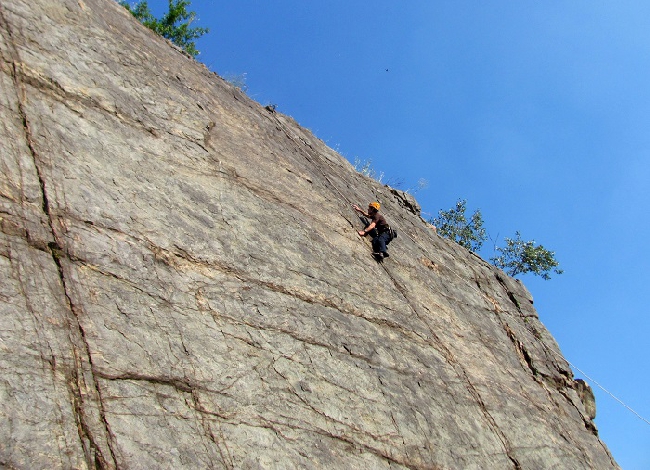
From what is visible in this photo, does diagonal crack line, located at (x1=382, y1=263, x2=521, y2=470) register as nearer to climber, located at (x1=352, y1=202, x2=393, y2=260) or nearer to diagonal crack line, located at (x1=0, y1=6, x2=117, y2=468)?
climber, located at (x1=352, y1=202, x2=393, y2=260)

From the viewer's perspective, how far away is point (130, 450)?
202 inches

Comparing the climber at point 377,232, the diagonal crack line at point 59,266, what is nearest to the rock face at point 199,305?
the diagonal crack line at point 59,266

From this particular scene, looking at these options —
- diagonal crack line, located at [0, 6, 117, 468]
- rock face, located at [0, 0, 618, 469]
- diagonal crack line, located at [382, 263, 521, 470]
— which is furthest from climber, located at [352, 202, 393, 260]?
diagonal crack line, located at [0, 6, 117, 468]

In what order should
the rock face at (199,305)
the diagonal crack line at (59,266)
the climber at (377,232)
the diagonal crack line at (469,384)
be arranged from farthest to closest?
the climber at (377,232)
the diagonal crack line at (469,384)
the rock face at (199,305)
the diagonal crack line at (59,266)

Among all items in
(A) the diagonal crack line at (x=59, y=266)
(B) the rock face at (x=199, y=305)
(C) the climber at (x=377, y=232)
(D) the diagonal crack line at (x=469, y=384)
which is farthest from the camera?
(C) the climber at (x=377, y=232)

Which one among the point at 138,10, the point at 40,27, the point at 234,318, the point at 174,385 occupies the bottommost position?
the point at 174,385

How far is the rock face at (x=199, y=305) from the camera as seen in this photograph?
545 cm

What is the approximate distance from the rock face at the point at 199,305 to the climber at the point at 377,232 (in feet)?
0.74

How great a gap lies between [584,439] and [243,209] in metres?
8.00

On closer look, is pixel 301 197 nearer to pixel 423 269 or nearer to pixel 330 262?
pixel 330 262

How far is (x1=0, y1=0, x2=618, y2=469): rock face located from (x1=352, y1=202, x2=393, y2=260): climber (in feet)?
0.74

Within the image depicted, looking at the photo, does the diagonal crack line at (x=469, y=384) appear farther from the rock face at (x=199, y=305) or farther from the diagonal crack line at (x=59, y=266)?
the diagonal crack line at (x=59, y=266)

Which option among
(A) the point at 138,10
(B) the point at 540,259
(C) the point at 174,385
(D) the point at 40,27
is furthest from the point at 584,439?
(A) the point at 138,10

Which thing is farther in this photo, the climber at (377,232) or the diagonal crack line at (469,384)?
the climber at (377,232)
